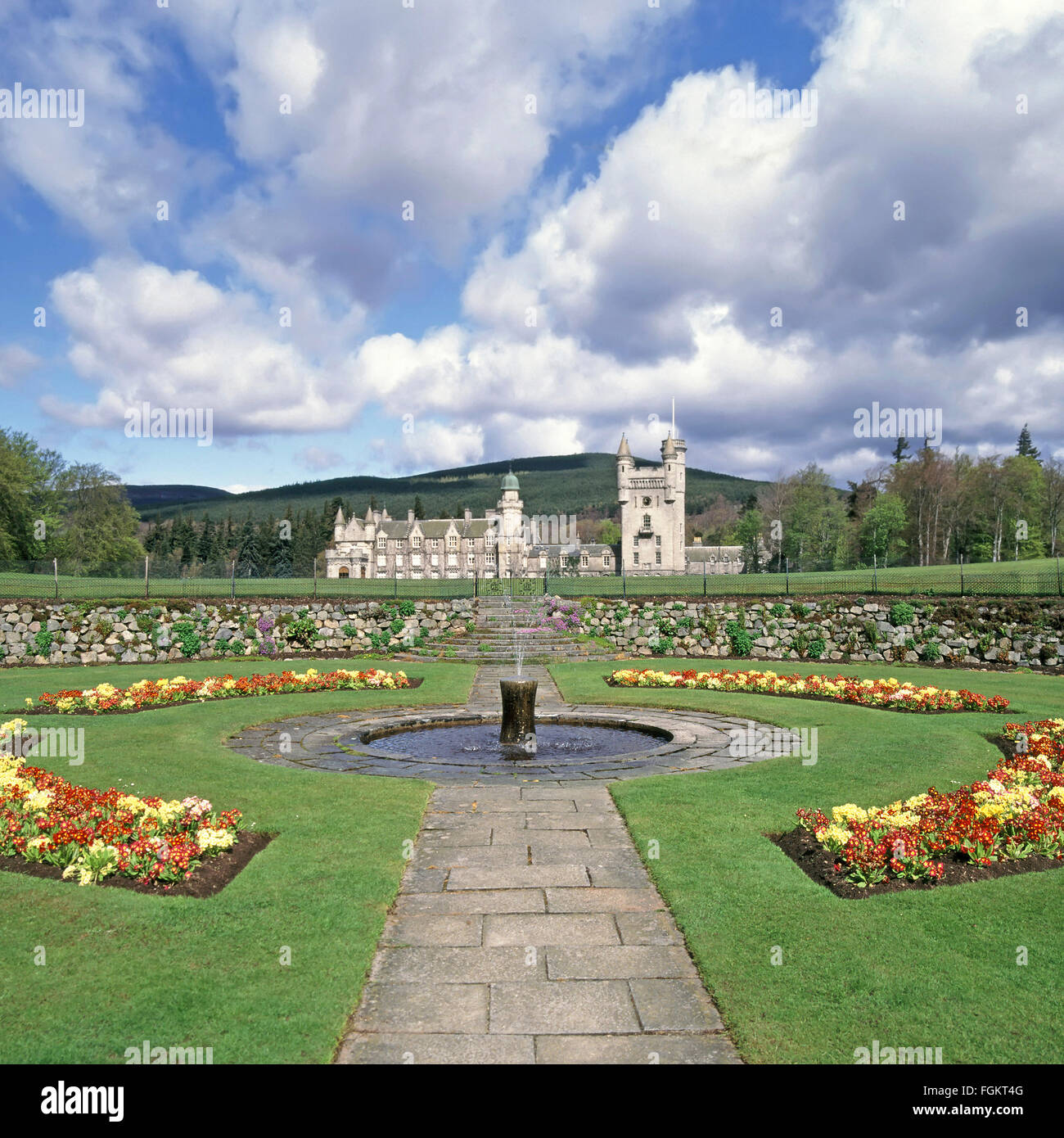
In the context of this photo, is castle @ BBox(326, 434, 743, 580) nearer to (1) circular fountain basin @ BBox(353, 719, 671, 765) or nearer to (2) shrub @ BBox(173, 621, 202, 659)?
(2) shrub @ BBox(173, 621, 202, 659)

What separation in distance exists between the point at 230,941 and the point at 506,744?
6.76 meters

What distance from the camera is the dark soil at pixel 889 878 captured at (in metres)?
5.77

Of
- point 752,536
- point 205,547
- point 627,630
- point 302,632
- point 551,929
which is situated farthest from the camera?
point 205,547

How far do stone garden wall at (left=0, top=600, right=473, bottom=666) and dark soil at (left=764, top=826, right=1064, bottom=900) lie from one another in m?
19.2

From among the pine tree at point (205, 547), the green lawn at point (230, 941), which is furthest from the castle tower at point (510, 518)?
the green lawn at point (230, 941)

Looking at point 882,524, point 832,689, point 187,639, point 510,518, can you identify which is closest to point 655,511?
point 510,518

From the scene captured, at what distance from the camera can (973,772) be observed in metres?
8.98

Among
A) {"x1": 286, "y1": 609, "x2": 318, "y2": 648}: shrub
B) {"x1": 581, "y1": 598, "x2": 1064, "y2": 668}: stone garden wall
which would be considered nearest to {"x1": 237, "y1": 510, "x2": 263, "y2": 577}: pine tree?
{"x1": 286, "y1": 609, "x2": 318, "y2": 648}: shrub

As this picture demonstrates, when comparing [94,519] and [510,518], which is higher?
[510,518]

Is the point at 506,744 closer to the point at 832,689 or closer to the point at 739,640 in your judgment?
the point at 832,689

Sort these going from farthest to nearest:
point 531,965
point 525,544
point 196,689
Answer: point 525,544 < point 196,689 < point 531,965

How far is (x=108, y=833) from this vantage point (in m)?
6.25

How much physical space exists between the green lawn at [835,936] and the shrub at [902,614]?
49.2 feet

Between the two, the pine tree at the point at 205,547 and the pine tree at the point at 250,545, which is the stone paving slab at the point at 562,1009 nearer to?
the pine tree at the point at 250,545
